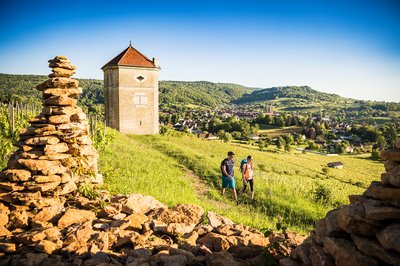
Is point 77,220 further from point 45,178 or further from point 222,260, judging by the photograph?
point 222,260

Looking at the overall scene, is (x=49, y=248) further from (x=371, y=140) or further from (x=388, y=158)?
(x=371, y=140)

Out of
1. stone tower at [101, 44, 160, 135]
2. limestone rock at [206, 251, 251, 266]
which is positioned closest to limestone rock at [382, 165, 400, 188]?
limestone rock at [206, 251, 251, 266]

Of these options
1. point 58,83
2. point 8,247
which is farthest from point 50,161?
point 8,247

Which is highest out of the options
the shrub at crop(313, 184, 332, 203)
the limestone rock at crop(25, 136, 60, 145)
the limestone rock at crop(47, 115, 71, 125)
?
the limestone rock at crop(47, 115, 71, 125)

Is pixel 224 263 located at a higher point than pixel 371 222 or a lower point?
lower

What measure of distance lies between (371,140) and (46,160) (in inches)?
4483

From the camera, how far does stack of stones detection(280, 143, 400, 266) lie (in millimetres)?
3068

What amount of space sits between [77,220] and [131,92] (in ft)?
91.0

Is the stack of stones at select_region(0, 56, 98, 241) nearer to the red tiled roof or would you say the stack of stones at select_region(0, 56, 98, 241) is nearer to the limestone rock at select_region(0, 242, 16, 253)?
the limestone rock at select_region(0, 242, 16, 253)

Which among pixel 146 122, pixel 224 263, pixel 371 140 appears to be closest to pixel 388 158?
pixel 224 263

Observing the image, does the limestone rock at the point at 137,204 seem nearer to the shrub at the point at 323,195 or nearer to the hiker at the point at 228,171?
the hiker at the point at 228,171

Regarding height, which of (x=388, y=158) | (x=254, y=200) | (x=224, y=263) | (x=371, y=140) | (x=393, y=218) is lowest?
(x=371, y=140)

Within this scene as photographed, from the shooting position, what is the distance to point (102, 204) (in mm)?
6297

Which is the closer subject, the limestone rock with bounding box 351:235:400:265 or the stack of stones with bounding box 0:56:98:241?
the limestone rock with bounding box 351:235:400:265
